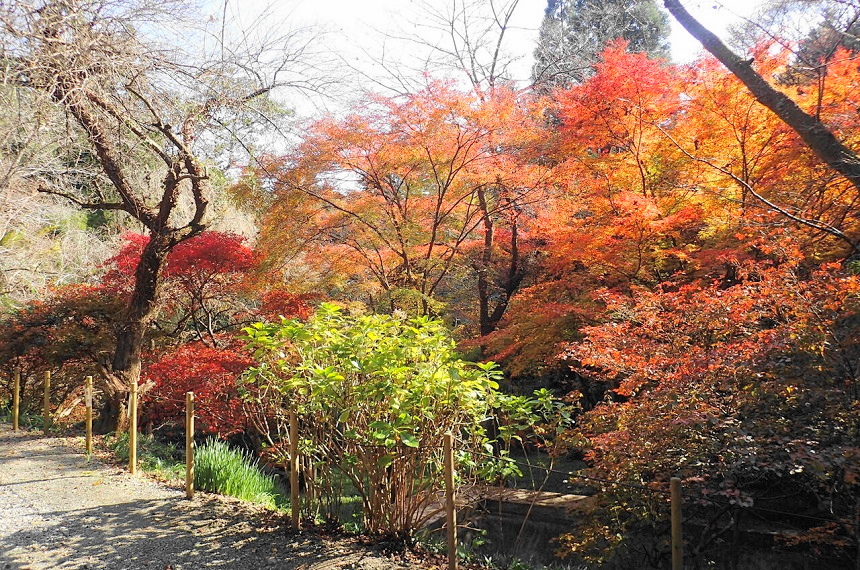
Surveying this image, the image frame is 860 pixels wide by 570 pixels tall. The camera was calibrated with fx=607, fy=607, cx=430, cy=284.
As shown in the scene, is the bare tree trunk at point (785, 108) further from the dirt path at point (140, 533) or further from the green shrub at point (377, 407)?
the dirt path at point (140, 533)

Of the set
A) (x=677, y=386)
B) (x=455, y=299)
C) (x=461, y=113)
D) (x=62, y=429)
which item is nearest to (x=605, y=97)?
(x=461, y=113)

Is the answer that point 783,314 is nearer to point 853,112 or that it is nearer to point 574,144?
point 853,112

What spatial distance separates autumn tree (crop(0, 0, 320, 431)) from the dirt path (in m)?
2.87

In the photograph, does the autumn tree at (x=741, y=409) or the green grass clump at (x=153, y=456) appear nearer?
the autumn tree at (x=741, y=409)

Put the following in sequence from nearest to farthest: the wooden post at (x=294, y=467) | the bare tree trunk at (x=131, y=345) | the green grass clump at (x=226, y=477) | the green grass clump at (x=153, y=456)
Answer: the wooden post at (x=294, y=467) → the green grass clump at (x=226, y=477) → the green grass clump at (x=153, y=456) → the bare tree trunk at (x=131, y=345)

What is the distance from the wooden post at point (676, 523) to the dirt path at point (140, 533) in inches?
59.6

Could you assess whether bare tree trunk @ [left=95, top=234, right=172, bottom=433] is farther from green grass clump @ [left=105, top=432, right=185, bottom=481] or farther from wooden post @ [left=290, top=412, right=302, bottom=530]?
wooden post @ [left=290, top=412, right=302, bottom=530]

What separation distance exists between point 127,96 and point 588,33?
51.1 ft

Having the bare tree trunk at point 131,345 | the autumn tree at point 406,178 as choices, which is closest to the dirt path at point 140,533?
the bare tree trunk at point 131,345

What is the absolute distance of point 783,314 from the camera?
16.3ft

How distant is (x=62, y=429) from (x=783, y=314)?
919 centimetres

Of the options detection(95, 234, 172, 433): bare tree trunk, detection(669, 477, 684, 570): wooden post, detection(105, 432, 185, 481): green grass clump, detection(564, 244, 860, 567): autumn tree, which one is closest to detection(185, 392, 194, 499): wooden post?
detection(105, 432, 185, 481): green grass clump

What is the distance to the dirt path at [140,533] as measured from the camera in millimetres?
A: 3799

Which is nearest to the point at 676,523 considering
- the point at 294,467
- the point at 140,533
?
the point at 294,467
